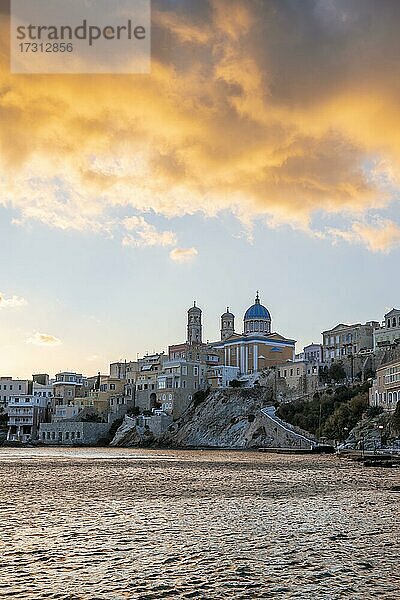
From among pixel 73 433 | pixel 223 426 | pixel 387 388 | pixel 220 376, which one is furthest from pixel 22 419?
pixel 387 388

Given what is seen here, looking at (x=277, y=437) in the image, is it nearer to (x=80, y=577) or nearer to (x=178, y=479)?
(x=178, y=479)

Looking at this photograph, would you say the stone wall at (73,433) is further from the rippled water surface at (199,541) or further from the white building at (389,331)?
the rippled water surface at (199,541)

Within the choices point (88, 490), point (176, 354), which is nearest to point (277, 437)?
point (176, 354)

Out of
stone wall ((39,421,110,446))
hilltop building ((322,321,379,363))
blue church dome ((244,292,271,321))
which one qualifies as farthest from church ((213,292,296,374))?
stone wall ((39,421,110,446))

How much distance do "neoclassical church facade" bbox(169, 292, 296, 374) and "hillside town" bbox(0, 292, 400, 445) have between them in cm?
16

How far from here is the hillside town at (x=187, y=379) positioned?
98.2 metres

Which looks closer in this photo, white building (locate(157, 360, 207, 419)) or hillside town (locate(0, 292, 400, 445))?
hillside town (locate(0, 292, 400, 445))

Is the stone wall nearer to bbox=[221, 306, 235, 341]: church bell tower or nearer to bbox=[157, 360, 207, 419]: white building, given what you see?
→ bbox=[157, 360, 207, 419]: white building

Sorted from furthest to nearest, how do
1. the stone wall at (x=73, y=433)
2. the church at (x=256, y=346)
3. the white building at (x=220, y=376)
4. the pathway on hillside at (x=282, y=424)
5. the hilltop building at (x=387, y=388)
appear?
1. the church at (x=256, y=346)
2. the stone wall at (x=73, y=433)
3. the white building at (x=220, y=376)
4. the pathway on hillside at (x=282, y=424)
5. the hilltop building at (x=387, y=388)

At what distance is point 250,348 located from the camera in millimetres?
118312

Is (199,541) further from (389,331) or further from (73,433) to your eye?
(73,433)

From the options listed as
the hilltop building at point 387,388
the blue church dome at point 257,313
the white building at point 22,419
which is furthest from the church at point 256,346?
the hilltop building at point 387,388

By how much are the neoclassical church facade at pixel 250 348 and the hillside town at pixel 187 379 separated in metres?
0.16

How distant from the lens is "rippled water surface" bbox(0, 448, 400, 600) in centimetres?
1240
